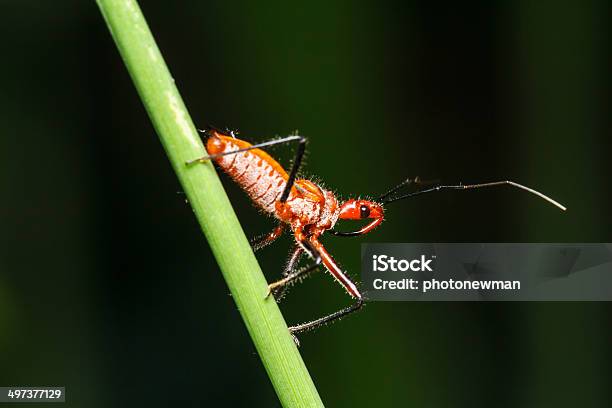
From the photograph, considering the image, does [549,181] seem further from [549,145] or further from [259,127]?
[259,127]

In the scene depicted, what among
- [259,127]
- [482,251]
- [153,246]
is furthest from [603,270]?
[153,246]

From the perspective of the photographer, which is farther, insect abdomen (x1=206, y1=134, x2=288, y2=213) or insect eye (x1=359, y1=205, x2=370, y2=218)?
insect eye (x1=359, y1=205, x2=370, y2=218)

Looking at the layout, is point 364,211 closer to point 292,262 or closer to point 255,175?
point 292,262

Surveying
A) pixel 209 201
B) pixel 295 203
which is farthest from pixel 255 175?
pixel 209 201

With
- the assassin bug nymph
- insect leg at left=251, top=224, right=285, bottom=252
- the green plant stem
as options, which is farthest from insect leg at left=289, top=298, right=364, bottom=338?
the green plant stem

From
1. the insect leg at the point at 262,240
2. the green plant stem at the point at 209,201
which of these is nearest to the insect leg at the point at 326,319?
the insect leg at the point at 262,240

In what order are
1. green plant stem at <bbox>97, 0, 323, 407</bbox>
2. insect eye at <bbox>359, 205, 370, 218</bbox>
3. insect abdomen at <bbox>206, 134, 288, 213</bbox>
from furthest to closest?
insect eye at <bbox>359, 205, 370, 218</bbox>, insect abdomen at <bbox>206, 134, 288, 213</bbox>, green plant stem at <bbox>97, 0, 323, 407</bbox>

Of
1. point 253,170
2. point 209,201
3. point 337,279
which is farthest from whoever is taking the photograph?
point 337,279

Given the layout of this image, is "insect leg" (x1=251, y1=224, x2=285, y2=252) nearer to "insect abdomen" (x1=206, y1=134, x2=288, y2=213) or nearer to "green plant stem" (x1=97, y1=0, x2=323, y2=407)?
"insect abdomen" (x1=206, y1=134, x2=288, y2=213)
